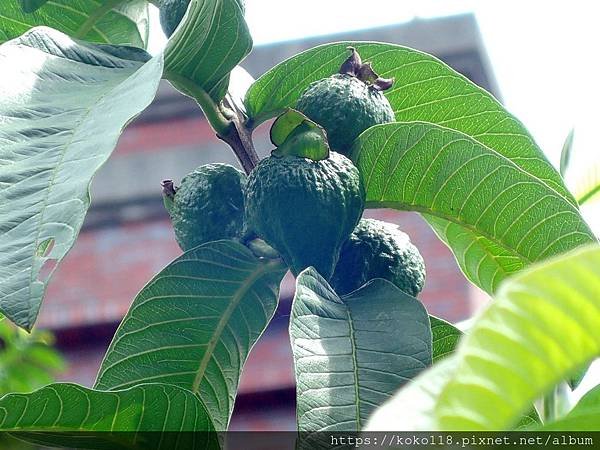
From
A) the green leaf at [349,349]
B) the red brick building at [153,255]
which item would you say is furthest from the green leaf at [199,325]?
the red brick building at [153,255]

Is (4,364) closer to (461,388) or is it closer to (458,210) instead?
(458,210)

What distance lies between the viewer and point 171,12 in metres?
0.83

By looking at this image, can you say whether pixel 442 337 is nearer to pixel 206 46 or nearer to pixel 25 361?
pixel 206 46

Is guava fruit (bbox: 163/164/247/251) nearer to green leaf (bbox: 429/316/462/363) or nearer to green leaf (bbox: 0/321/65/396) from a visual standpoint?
green leaf (bbox: 429/316/462/363)

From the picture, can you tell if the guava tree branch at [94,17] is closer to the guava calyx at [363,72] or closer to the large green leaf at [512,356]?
the guava calyx at [363,72]

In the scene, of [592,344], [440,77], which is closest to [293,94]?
[440,77]

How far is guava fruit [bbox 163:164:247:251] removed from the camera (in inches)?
31.4

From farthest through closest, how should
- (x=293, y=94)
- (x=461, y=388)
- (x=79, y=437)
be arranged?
(x=293, y=94), (x=79, y=437), (x=461, y=388)

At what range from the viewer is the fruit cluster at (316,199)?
0.72 meters

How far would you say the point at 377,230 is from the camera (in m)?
0.79

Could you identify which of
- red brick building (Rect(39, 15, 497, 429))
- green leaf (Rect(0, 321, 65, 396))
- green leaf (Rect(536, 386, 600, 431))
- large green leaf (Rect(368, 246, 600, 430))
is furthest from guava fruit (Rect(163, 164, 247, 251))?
red brick building (Rect(39, 15, 497, 429))

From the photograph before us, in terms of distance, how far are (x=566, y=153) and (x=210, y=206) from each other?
0.46 meters

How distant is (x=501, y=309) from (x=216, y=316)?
1.51 ft

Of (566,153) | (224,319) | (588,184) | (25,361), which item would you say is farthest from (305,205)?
(25,361)
